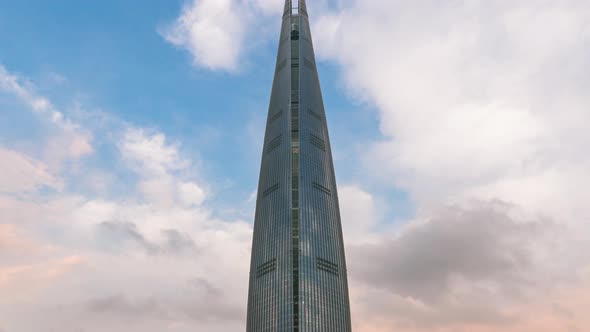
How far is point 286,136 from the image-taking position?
184m

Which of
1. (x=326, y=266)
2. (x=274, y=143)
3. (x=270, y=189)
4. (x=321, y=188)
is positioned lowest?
(x=326, y=266)

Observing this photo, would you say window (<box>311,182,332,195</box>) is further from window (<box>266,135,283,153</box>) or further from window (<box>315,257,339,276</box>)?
window (<box>315,257,339,276</box>)

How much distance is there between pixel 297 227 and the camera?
169000 mm

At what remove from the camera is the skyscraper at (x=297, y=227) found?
6363 inches

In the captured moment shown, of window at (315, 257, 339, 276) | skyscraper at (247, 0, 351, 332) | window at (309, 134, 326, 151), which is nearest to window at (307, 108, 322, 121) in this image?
skyscraper at (247, 0, 351, 332)

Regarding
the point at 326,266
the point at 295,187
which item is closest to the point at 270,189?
the point at 295,187

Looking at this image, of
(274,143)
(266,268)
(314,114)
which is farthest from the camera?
(314,114)

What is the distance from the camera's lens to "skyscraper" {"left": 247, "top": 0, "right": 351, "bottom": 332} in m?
162

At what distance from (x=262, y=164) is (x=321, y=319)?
5894 centimetres

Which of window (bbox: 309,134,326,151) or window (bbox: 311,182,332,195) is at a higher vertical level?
window (bbox: 309,134,326,151)

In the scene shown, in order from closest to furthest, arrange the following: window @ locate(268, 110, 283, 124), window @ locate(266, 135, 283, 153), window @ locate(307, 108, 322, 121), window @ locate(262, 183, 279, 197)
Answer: window @ locate(262, 183, 279, 197) < window @ locate(266, 135, 283, 153) < window @ locate(307, 108, 322, 121) < window @ locate(268, 110, 283, 124)

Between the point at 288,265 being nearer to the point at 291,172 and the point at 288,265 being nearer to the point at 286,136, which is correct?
the point at 291,172

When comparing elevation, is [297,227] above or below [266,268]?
above

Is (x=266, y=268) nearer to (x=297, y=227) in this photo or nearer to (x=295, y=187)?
(x=297, y=227)
